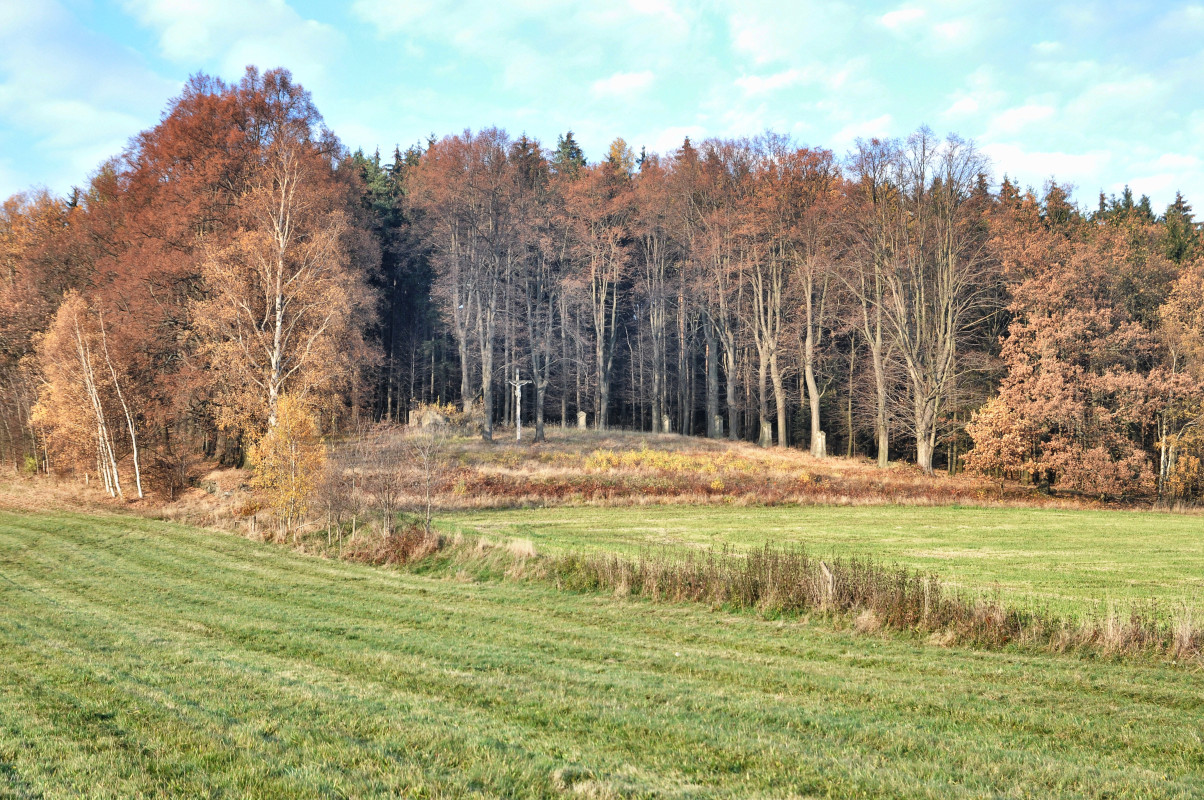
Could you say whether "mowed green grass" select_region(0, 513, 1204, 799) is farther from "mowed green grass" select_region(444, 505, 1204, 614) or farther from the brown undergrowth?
"mowed green grass" select_region(444, 505, 1204, 614)

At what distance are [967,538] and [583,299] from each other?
35.6 metres

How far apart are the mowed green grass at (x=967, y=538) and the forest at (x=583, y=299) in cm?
878

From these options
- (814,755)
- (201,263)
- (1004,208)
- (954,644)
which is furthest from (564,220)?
(814,755)

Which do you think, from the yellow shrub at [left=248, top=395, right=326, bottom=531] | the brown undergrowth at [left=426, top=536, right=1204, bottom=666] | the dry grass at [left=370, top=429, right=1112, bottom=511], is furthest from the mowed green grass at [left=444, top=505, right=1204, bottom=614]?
the yellow shrub at [left=248, top=395, right=326, bottom=531]

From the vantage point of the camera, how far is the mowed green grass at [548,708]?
5344 mm

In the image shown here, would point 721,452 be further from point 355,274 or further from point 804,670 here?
point 804,670

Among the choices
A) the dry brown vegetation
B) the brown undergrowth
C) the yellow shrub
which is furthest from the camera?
the dry brown vegetation

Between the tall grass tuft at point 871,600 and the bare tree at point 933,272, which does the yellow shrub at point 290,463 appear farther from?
the bare tree at point 933,272

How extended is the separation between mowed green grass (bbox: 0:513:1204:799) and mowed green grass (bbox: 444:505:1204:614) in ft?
15.8

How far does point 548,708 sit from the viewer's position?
7082mm

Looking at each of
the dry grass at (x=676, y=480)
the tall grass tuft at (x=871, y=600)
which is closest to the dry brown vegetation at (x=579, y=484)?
the dry grass at (x=676, y=480)

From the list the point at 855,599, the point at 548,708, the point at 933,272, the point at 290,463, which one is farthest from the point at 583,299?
the point at 548,708

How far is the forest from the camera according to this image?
31703 mm

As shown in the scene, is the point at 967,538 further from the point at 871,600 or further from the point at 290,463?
the point at 290,463
